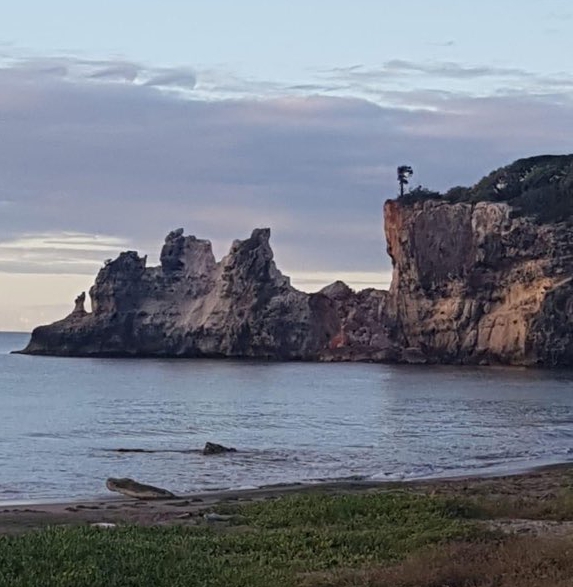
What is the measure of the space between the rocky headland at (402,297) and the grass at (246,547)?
292 feet

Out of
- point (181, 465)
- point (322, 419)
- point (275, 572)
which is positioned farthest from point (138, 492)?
point (322, 419)

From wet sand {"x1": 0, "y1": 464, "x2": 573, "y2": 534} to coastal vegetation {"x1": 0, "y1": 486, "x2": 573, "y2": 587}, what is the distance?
103 inches

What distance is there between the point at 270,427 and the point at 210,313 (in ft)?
271

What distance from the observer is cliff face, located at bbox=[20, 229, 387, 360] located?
132 m

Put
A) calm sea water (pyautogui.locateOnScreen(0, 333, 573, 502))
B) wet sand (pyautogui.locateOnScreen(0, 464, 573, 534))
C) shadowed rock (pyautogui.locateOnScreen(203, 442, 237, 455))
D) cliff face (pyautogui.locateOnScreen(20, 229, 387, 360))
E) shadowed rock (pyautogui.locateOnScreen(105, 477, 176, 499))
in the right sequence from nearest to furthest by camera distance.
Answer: wet sand (pyautogui.locateOnScreen(0, 464, 573, 534)), shadowed rock (pyautogui.locateOnScreen(105, 477, 176, 499)), calm sea water (pyautogui.locateOnScreen(0, 333, 573, 502)), shadowed rock (pyautogui.locateOnScreen(203, 442, 237, 455)), cliff face (pyautogui.locateOnScreen(20, 229, 387, 360))

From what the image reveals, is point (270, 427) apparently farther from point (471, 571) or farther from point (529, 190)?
point (529, 190)

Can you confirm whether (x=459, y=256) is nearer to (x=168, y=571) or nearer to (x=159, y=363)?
(x=159, y=363)

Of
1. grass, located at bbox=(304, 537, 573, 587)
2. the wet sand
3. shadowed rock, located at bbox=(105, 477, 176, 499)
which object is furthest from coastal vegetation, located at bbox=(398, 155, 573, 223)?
grass, located at bbox=(304, 537, 573, 587)

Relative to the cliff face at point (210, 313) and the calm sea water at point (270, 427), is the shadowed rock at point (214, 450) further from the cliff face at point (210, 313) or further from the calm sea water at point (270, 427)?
the cliff face at point (210, 313)

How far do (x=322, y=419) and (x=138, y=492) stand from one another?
31786 mm

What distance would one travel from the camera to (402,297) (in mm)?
121625

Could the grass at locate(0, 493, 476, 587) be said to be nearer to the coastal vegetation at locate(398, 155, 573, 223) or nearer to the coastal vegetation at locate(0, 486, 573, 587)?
the coastal vegetation at locate(0, 486, 573, 587)

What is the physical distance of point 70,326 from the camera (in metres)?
145

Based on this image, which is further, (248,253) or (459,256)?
(248,253)
